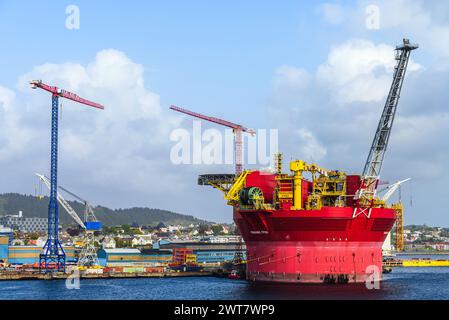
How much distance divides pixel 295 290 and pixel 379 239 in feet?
69.4

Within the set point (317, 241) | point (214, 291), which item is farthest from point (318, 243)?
point (214, 291)

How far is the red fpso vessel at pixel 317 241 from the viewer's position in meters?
97.2

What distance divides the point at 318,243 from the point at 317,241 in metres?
0.30

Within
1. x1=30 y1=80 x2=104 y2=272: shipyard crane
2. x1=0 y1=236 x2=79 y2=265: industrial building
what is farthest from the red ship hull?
x1=0 y1=236 x2=79 y2=265: industrial building

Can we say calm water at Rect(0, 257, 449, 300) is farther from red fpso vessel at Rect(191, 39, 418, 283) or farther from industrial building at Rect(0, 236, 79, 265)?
industrial building at Rect(0, 236, 79, 265)

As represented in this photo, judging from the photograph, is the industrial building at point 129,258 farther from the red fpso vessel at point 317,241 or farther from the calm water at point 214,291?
the red fpso vessel at point 317,241

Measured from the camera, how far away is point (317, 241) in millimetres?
97812

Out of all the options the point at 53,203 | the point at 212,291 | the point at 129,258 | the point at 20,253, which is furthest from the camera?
the point at 20,253

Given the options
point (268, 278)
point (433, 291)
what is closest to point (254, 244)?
point (268, 278)

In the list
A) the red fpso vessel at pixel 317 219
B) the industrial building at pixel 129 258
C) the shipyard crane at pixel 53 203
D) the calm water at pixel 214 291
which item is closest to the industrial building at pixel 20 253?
the industrial building at pixel 129 258

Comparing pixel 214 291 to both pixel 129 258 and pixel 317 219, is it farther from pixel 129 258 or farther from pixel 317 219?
pixel 129 258

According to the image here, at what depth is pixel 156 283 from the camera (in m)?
115
